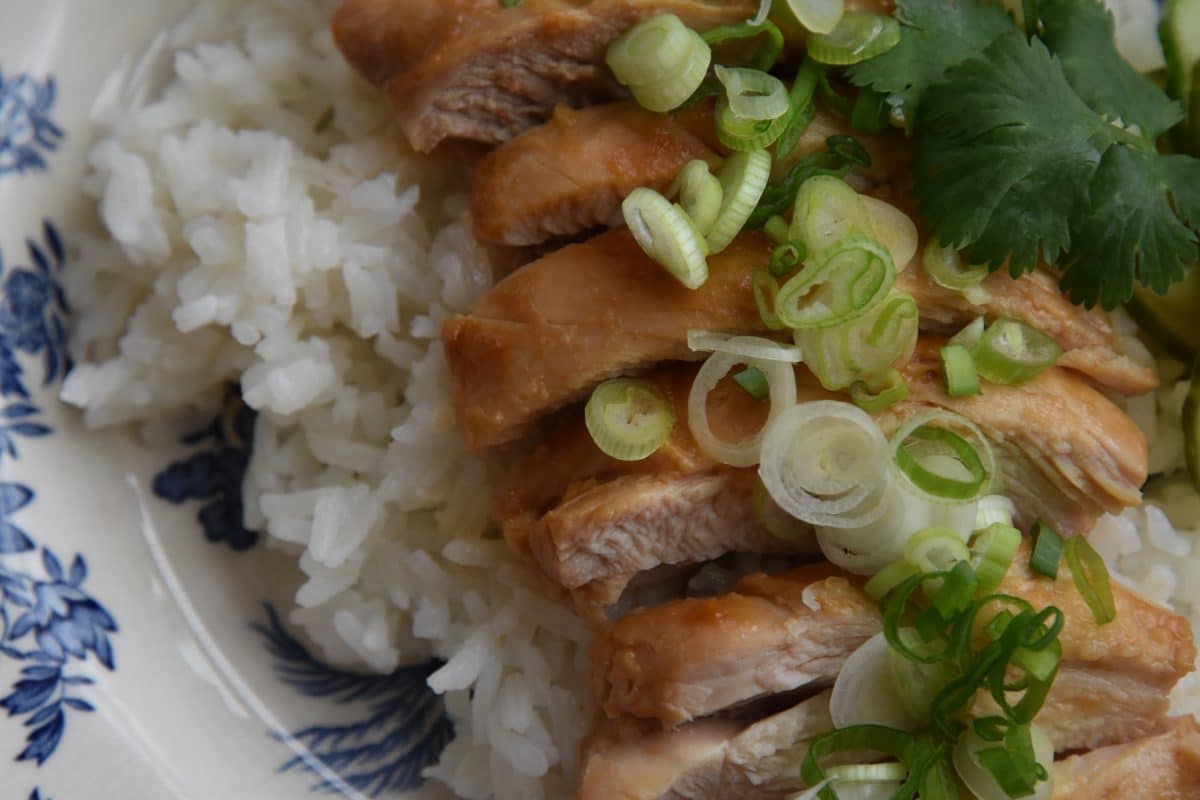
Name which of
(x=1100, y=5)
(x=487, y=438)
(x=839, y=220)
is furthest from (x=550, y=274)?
(x=1100, y=5)

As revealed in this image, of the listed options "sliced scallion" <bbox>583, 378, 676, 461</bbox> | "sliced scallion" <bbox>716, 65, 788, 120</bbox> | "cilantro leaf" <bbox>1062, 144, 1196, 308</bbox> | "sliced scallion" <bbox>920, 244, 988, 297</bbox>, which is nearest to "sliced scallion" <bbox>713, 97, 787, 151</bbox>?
"sliced scallion" <bbox>716, 65, 788, 120</bbox>

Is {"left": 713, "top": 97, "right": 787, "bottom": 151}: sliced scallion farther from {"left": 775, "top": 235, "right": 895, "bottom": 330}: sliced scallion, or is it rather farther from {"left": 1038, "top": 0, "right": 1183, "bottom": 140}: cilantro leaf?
{"left": 1038, "top": 0, "right": 1183, "bottom": 140}: cilantro leaf

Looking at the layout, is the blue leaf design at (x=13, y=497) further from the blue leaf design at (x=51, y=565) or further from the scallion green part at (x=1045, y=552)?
the scallion green part at (x=1045, y=552)

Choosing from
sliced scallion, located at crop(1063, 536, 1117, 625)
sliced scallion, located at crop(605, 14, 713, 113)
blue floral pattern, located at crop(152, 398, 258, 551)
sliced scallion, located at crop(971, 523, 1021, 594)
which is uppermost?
sliced scallion, located at crop(605, 14, 713, 113)

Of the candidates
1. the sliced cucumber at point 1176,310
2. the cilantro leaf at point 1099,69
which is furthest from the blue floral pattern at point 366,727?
the cilantro leaf at point 1099,69

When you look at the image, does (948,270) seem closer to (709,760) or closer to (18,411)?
(709,760)
